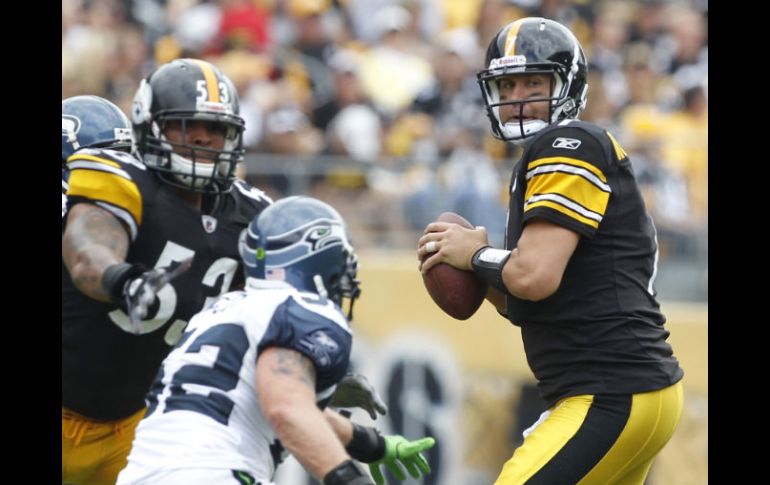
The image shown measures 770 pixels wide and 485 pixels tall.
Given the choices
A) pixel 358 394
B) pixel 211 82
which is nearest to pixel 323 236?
pixel 358 394

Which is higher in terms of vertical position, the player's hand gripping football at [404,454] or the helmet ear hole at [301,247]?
the helmet ear hole at [301,247]

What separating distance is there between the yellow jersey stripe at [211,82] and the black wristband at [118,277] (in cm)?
83

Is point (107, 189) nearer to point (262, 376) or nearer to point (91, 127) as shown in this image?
point (91, 127)

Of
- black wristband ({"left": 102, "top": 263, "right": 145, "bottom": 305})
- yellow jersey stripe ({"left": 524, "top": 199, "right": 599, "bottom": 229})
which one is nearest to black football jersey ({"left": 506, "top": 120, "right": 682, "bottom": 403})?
yellow jersey stripe ({"left": 524, "top": 199, "right": 599, "bottom": 229})

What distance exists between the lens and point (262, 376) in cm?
384

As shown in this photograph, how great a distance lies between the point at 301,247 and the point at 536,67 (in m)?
0.99

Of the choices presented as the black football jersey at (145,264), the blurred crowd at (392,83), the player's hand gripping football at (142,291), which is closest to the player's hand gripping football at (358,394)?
the black football jersey at (145,264)

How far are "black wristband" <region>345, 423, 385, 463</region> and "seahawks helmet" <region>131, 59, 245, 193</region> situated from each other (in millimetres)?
1180

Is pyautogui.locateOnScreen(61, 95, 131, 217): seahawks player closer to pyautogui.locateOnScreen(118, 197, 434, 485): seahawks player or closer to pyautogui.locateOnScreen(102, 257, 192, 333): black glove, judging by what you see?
pyautogui.locateOnScreen(102, 257, 192, 333): black glove

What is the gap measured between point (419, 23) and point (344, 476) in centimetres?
793

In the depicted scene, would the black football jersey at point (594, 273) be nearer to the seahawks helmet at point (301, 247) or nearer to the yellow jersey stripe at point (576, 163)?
the yellow jersey stripe at point (576, 163)

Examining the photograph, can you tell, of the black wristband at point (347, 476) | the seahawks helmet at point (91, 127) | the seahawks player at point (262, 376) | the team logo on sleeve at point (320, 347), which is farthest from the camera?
the seahawks helmet at point (91, 127)

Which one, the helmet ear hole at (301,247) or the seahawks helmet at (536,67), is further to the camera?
the seahawks helmet at (536,67)

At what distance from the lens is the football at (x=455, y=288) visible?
4348 millimetres
